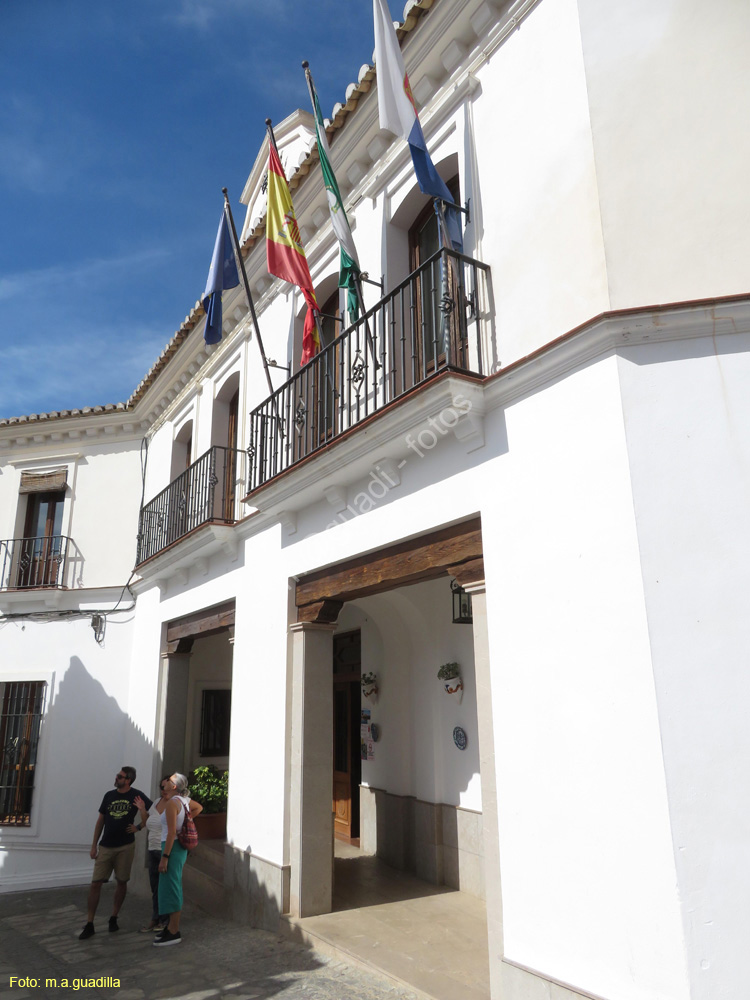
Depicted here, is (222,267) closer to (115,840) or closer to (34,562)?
(115,840)

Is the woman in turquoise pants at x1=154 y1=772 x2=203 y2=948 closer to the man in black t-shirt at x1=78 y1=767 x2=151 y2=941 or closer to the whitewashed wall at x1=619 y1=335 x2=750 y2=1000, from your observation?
the man in black t-shirt at x1=78 y1=767 x2=151 y2=941

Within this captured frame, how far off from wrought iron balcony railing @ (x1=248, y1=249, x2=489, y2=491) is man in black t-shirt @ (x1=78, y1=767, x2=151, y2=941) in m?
3.60

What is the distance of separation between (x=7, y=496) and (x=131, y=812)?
823cm

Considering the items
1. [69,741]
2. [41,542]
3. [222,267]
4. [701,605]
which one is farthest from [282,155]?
[701,605]

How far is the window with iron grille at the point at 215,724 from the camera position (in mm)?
12664

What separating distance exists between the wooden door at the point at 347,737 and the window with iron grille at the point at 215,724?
321 centimetres

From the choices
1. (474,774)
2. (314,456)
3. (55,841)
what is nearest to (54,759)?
(55,841)

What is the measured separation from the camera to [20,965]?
674 cm

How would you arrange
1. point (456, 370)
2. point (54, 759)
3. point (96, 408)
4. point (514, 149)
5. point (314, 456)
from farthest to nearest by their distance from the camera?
point (96, 408)
point (54, 759)
point (314, 456)
point (514, 149)
point (456, 370)

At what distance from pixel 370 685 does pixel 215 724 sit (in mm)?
4936

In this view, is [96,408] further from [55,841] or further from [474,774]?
[474,774]

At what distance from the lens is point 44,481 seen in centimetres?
1377

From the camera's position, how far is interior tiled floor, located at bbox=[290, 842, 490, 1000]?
5074mm

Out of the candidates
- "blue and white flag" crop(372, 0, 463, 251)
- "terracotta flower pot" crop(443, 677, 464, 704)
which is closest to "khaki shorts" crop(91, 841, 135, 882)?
"terracotta flower pot" crop(443, 677, 464, 704)
